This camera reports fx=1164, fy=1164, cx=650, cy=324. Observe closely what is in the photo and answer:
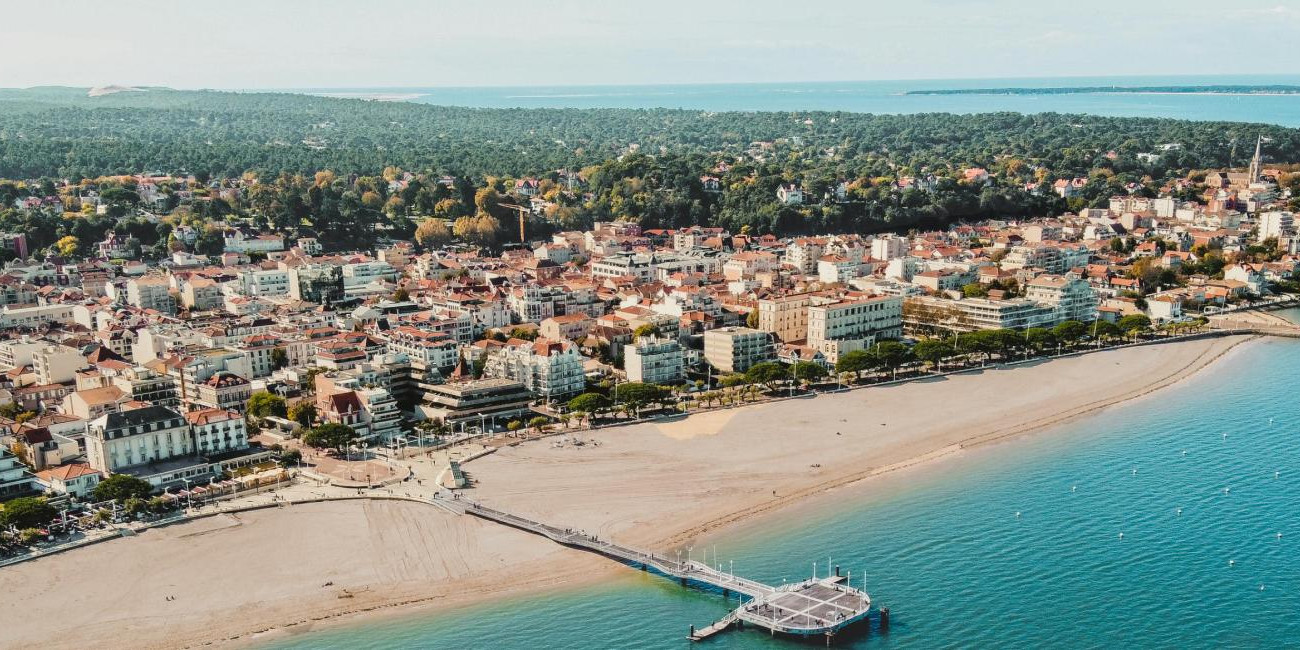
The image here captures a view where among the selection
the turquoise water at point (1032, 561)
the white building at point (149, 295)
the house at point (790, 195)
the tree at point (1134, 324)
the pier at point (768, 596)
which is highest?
the house at point (790, 195)

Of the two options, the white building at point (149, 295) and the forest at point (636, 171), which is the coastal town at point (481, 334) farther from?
the forest at point (636, 171)

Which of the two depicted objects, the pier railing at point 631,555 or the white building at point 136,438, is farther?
the white building at point 136,438

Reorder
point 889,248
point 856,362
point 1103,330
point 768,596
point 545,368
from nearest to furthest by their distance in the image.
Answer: point 768,596, point 545,368, point 856,362, point 1103,330, point 889,248

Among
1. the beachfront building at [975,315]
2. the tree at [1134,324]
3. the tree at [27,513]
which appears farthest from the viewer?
the tree at [1134,324]

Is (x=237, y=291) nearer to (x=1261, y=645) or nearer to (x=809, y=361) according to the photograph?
(x=809, y=361)

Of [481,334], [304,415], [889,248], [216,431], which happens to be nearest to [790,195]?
[889,248]

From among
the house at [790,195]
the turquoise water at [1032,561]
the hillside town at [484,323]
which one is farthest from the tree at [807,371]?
the house at [790,195]

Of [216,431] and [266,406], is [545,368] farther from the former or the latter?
[216,431]
